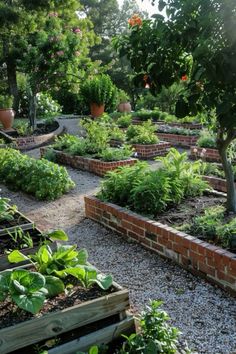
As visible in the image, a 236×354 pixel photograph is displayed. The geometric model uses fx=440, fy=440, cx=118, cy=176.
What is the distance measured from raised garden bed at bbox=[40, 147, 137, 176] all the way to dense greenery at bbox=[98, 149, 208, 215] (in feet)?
7.07

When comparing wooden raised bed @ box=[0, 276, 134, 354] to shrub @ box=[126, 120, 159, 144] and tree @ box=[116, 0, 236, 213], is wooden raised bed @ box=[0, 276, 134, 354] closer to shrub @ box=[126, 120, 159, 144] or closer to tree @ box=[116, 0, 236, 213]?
tree @ box=[116, 0, 236, 213]

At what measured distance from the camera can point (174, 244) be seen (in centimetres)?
412

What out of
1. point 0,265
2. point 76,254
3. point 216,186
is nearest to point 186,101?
point 76,254

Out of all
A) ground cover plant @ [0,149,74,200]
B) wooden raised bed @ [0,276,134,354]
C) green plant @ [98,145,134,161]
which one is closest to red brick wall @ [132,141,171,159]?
green plant @ [98,145,134,161]

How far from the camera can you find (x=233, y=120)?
3.10 meters

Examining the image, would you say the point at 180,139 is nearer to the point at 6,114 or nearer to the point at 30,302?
the point at 6,114

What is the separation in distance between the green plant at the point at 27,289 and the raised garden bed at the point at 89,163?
497cm

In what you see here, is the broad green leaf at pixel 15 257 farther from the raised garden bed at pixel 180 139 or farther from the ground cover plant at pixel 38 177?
the raised garden bed at pixel 180 139

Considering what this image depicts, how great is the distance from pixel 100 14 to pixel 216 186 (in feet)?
93.4

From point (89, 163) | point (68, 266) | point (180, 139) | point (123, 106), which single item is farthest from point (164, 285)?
point (123, 106)

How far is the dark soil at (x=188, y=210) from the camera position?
4.58 metres

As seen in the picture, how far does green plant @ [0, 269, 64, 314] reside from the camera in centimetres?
258

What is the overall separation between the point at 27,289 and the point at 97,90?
13969 mm

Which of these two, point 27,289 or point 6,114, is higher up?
point 6,114
